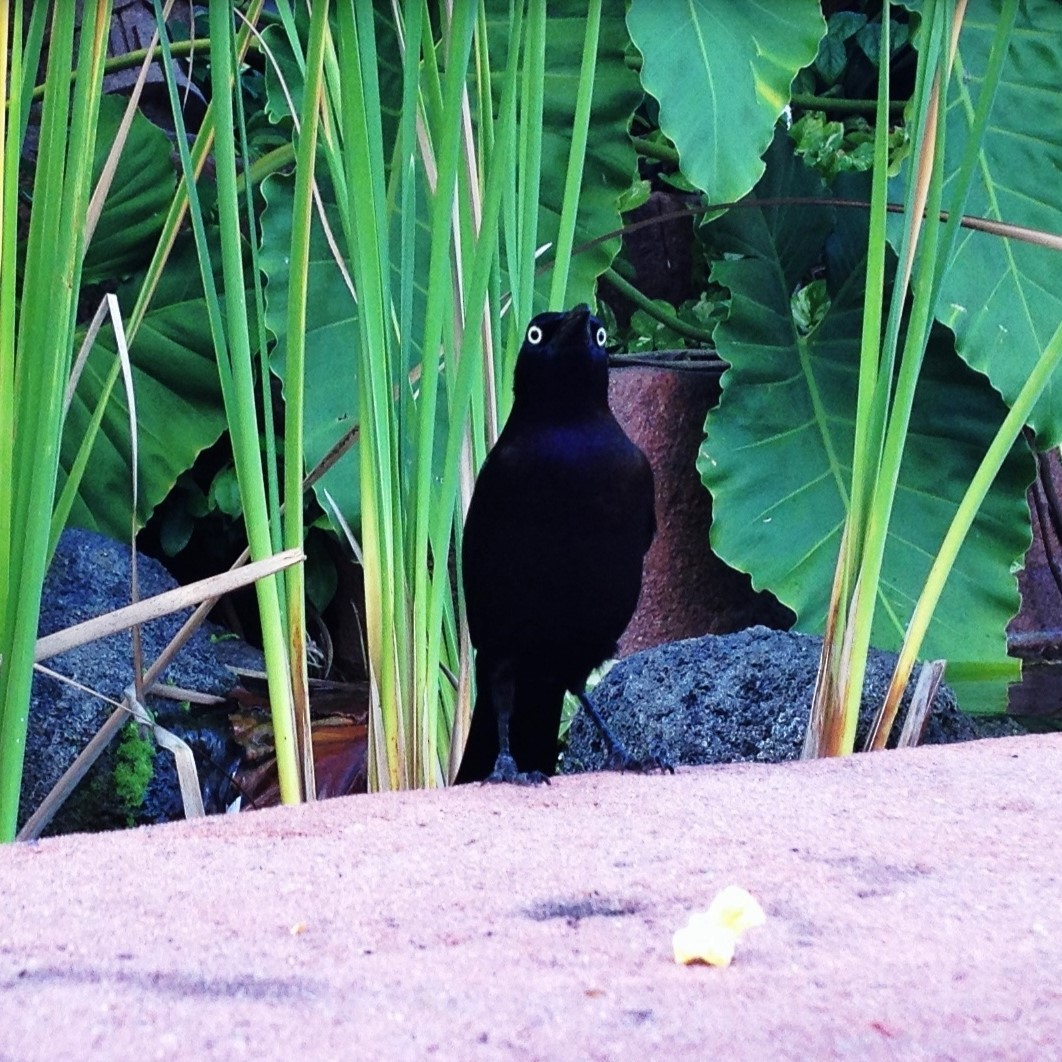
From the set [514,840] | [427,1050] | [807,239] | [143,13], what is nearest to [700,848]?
[514,840]

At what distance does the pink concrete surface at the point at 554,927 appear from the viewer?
0.61 meters

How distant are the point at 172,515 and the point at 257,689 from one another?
2.88 feet

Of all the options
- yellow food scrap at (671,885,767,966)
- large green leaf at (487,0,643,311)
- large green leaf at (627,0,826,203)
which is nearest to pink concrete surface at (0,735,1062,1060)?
yellow food scrap at (671,885,767,966)

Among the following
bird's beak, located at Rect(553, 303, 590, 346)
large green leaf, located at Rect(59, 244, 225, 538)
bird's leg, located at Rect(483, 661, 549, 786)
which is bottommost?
large green leaf, located at Rect(59, 244, 225, 538)

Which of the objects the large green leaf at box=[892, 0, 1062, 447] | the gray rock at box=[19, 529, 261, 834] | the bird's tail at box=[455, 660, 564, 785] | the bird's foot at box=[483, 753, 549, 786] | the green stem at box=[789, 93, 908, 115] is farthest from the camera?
the green stem at box=[789, 93, 908, 115]

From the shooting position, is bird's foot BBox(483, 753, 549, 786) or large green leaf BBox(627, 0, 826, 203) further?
large green leaf BBox(627, 0, 826, 203)

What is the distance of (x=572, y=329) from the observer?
1640 mm

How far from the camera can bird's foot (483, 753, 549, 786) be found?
4.68 feet

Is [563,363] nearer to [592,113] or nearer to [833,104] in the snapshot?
[592,113]

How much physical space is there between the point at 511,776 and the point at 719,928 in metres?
0.74

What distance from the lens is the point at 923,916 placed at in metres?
0.83

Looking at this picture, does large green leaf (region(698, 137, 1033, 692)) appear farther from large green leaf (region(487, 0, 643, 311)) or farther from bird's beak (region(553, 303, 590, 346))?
bird's beak (region(553, 303, 590, 346))

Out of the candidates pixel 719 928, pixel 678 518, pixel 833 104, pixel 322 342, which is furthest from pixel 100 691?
pixel 833 104

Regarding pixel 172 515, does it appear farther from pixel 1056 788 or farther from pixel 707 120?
pixel 1056 788
